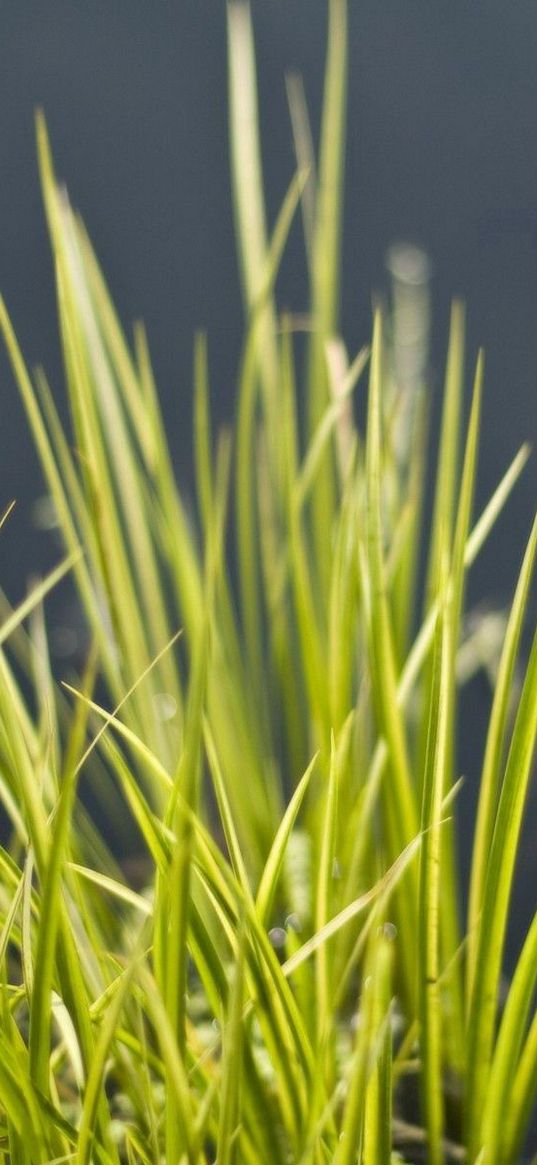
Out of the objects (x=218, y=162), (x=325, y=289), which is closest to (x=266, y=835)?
(x=325, y=289)

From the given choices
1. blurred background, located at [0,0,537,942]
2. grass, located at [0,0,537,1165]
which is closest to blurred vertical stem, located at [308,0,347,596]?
grass, located at [0,0,537,1165]

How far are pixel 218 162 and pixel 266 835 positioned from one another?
2.55 feet

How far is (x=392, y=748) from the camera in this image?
0.57 m

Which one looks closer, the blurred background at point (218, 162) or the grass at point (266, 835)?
the grass at point (266, 835)

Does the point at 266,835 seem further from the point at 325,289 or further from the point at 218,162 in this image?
the point at 218,162

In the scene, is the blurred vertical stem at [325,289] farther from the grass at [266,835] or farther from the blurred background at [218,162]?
the blurred background at [218,162]

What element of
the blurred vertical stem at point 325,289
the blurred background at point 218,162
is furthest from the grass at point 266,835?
the blurred background at point 218,162

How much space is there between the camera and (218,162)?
1.19 metres

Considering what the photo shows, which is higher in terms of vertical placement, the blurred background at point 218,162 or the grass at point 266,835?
the blurred background at point 218,162

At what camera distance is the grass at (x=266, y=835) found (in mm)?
397

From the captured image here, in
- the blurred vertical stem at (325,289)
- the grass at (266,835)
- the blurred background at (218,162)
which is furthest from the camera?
Answer: the blurred background at (218,162)

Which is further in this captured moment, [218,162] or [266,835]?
[218,162]

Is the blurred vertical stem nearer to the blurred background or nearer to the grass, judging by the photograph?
the grass

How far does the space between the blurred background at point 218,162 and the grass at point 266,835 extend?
0.32 metres
